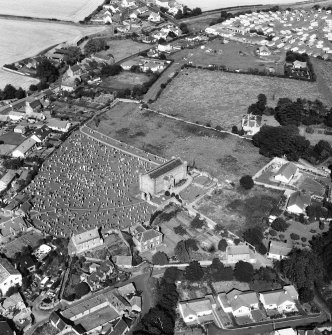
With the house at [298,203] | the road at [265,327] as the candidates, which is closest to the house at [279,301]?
the road at [265,327]

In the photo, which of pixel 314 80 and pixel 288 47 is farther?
pixel 288 47

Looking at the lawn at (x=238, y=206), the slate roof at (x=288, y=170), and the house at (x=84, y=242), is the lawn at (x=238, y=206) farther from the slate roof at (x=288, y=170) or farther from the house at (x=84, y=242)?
the house at (x=84, y=242)

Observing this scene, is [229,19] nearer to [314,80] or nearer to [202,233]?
[314,80]

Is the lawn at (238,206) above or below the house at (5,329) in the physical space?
below

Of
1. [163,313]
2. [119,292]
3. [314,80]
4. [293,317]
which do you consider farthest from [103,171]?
[314,80]

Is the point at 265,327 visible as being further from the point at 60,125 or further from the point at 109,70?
the point at 109,70
